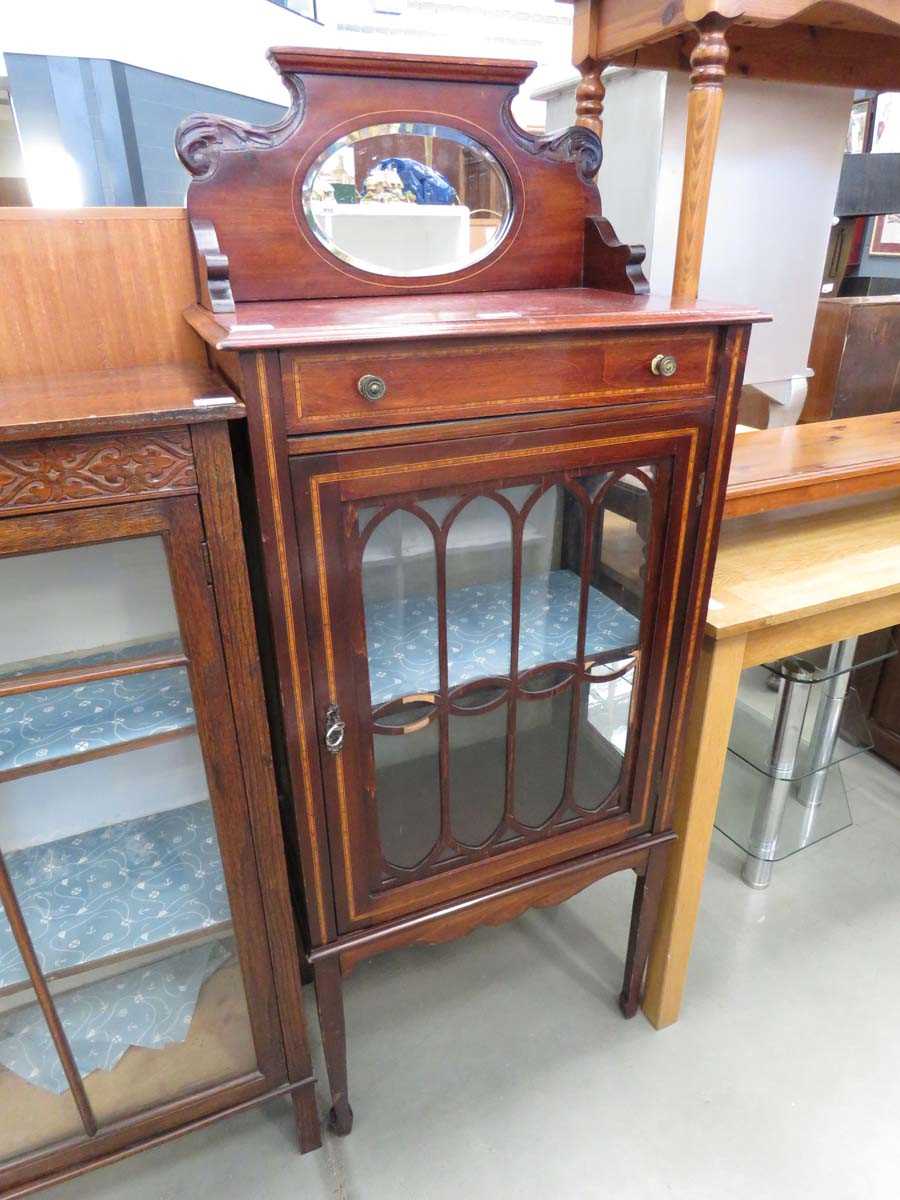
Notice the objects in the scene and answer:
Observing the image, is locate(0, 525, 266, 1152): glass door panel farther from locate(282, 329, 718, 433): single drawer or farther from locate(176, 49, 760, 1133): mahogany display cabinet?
locate(282, 329, 718, 433): single drawer

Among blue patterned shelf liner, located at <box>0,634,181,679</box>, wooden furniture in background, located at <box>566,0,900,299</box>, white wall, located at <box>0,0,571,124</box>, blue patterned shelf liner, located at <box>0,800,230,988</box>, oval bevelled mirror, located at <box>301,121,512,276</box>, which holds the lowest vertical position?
blue patterned shelf liner, located at <box>0,800,230,988</box>

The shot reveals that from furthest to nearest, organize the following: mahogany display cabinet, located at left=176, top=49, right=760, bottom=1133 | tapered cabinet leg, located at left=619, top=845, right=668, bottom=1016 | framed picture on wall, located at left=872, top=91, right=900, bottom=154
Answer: framed picture on wall, located at left=872, top=91, right=900, bottom=154
tapered cabinet leg, located at left=619, top=845, right=668, bottom=1016
mahogany display cabinet, located at left=176, top=49, right=760, bottom=1133

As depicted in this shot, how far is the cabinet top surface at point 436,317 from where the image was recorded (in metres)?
0.70

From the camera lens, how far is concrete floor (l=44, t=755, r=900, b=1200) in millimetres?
1135

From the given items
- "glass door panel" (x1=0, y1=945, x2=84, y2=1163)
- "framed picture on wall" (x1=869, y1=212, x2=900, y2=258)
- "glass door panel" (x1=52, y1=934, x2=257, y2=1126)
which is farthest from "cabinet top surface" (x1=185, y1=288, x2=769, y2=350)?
"framed picture on wall" (x1=869, y1=212, x2=900, y2=258)

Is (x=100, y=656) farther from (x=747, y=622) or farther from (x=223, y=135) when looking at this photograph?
(x=747, y=622)

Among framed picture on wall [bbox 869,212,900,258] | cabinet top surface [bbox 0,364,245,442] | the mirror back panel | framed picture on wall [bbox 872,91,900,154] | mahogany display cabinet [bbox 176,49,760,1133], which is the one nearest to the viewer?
cabinet top surface [bbox 0,364,245,442]

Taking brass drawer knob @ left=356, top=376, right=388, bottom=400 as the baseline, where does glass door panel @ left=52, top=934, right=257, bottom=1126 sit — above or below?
below

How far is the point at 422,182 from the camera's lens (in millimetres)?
983

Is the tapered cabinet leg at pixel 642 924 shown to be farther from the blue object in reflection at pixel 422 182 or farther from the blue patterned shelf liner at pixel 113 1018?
the blue object in reflection at pixel 422 182

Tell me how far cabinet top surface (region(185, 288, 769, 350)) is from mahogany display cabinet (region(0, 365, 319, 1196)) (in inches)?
2.9

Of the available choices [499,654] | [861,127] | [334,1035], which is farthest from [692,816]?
[861,127]

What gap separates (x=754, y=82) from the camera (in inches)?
55.8

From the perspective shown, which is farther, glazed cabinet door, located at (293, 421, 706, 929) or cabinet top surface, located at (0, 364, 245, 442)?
glazed cabinet door, located at (293, 421, 706, 929)
